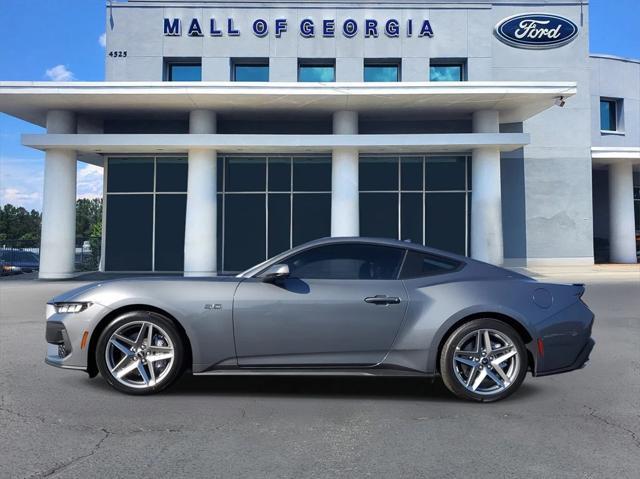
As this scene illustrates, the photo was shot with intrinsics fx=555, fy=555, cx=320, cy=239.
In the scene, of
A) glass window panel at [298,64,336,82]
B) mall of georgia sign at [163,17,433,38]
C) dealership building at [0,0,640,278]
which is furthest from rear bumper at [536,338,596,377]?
mall of georgia sign at [163,17,433,38]

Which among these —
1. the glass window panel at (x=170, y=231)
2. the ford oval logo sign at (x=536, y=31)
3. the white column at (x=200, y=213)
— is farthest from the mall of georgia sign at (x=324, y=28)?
the glass window panel at (x=170, y=231)

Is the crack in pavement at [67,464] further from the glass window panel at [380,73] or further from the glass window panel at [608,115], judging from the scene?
the glass window panel at [608,115]

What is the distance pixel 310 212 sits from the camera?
22.7 m

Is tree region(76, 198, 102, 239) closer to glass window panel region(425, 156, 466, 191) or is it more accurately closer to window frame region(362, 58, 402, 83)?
window frame region(362, 58, 402, 83)

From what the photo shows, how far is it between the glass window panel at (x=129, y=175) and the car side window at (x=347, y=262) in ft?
62.1

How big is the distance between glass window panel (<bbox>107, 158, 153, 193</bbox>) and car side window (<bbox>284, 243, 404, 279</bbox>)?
18.9m

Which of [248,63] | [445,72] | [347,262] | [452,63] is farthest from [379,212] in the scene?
[347,262]

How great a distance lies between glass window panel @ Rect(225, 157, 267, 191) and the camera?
890 inches

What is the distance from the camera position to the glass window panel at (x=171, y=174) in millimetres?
22516

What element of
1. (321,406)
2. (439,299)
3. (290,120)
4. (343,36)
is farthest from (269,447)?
(343,36)

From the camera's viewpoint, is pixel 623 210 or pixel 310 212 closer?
pixel 310 212

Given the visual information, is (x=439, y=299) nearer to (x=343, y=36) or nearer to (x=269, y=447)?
(x=269, y=447)

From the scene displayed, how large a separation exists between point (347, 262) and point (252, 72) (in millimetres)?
20166

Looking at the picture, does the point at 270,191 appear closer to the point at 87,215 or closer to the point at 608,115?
the point at 608,115
